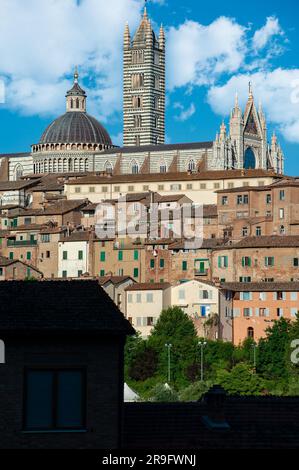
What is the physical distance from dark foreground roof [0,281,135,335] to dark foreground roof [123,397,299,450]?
1128 millimetres

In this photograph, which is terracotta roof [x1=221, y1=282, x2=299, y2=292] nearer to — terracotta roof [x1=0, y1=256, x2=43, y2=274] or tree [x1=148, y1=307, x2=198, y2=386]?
tree [x1=148, y1=307, x2=198, y2=386]

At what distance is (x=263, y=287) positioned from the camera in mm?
72438

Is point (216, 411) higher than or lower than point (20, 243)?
lower

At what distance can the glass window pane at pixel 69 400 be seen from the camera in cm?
1266

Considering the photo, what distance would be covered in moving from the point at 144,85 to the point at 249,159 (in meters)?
23.6

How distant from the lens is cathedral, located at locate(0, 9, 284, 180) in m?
127

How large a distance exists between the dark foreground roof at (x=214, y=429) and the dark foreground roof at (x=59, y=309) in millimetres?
1128

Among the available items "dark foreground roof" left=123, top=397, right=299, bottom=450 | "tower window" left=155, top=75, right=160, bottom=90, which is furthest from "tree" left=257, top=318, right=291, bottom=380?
"tower window" left=155, top=75, right=160, bottom=90

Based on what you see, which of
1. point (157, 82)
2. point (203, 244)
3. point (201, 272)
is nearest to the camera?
point (201, 272)

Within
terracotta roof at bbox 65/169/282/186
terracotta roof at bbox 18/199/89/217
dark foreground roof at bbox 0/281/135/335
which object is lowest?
dark foreground roof at bbox 0/281/135/335

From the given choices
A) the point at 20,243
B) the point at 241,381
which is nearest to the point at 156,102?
the point at 20,243

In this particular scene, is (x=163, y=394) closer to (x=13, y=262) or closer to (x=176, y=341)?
(x=176, y=341)

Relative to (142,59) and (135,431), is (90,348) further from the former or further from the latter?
(142,59)

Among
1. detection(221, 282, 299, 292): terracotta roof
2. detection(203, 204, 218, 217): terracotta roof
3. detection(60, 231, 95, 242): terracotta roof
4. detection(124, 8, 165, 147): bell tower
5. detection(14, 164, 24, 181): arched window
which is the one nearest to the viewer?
detection(221, 282, 299, 292): terracotta roof
